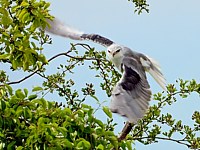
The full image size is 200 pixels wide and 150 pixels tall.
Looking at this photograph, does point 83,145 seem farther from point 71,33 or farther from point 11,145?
point 71,33

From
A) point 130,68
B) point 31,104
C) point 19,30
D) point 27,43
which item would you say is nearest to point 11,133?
point 31,104

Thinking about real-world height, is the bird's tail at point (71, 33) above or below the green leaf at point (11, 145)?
above

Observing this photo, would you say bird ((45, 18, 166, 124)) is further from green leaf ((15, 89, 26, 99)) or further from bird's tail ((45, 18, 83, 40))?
green leaf ((15, 89, 26, 99))

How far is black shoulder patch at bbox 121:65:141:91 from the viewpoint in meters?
6.67

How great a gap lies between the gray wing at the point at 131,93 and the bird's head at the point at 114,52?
9 cm

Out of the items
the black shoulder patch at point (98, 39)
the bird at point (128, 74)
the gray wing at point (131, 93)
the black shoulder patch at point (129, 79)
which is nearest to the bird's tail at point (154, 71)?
the bird at point (128, 74)

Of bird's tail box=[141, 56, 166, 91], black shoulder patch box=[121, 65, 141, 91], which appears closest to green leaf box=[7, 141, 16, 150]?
black shoulder patch box=[121, 65, 141, 91]

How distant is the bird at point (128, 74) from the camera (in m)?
5.91

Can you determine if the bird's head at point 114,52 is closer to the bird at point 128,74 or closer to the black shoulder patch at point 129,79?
the bird at point 128,74

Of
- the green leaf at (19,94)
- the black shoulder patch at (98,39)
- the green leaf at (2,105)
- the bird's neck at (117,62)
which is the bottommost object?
the green leaf at (2,105)

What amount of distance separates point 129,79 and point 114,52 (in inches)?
26.4

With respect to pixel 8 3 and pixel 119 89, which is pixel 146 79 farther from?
pixel 8 3

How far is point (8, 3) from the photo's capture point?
17.9 ft

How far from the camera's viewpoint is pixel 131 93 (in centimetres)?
657
